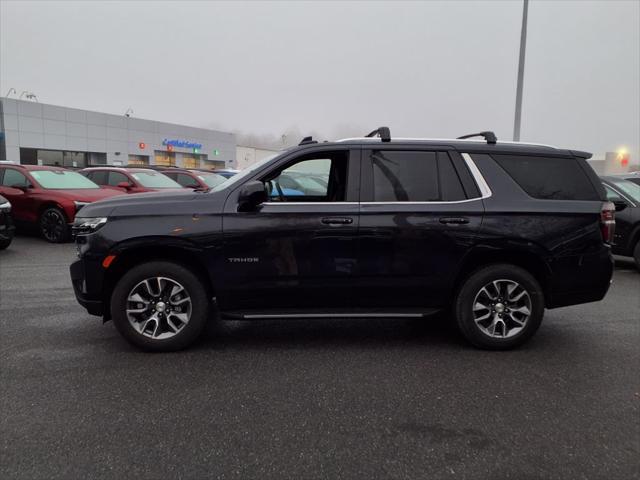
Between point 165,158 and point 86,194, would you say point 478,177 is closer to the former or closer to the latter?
point 86,194

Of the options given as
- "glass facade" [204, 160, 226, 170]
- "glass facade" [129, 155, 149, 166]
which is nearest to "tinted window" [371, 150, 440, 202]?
"glass facade" [129, 155, 149, 166]

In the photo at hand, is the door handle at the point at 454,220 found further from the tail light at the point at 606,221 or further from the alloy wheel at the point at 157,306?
the alloy wheel at the point at 157,306

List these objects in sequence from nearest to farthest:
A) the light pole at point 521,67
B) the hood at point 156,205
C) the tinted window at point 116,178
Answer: the hood at point 156,205 < the tinted window at point 116,178 < the light pole at point 521,67

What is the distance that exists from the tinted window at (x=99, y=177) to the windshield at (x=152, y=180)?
945 millimetres

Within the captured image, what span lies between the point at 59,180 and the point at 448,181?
31.6ft

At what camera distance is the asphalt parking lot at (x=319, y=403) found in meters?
2.68

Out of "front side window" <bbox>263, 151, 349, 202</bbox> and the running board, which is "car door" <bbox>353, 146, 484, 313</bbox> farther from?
"front side window" <bbox>263, 151, 349, 202</bbox>

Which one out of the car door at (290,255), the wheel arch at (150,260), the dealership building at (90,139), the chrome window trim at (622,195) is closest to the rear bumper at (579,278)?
the car door at (290,255)

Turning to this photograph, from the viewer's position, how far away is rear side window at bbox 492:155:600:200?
14.5ft

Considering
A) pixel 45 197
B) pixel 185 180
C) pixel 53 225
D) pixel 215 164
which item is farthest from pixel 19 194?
pixel 215 164

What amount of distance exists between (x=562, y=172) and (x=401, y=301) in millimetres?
1935

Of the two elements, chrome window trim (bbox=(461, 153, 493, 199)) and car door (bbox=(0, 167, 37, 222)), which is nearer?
chrome window trim (bbox=(461, 153, 493, 199))

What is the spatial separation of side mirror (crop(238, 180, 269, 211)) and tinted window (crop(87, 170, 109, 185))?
10.2 metres

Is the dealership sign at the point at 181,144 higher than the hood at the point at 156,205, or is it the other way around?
the dealership sign at the point at 181,144
